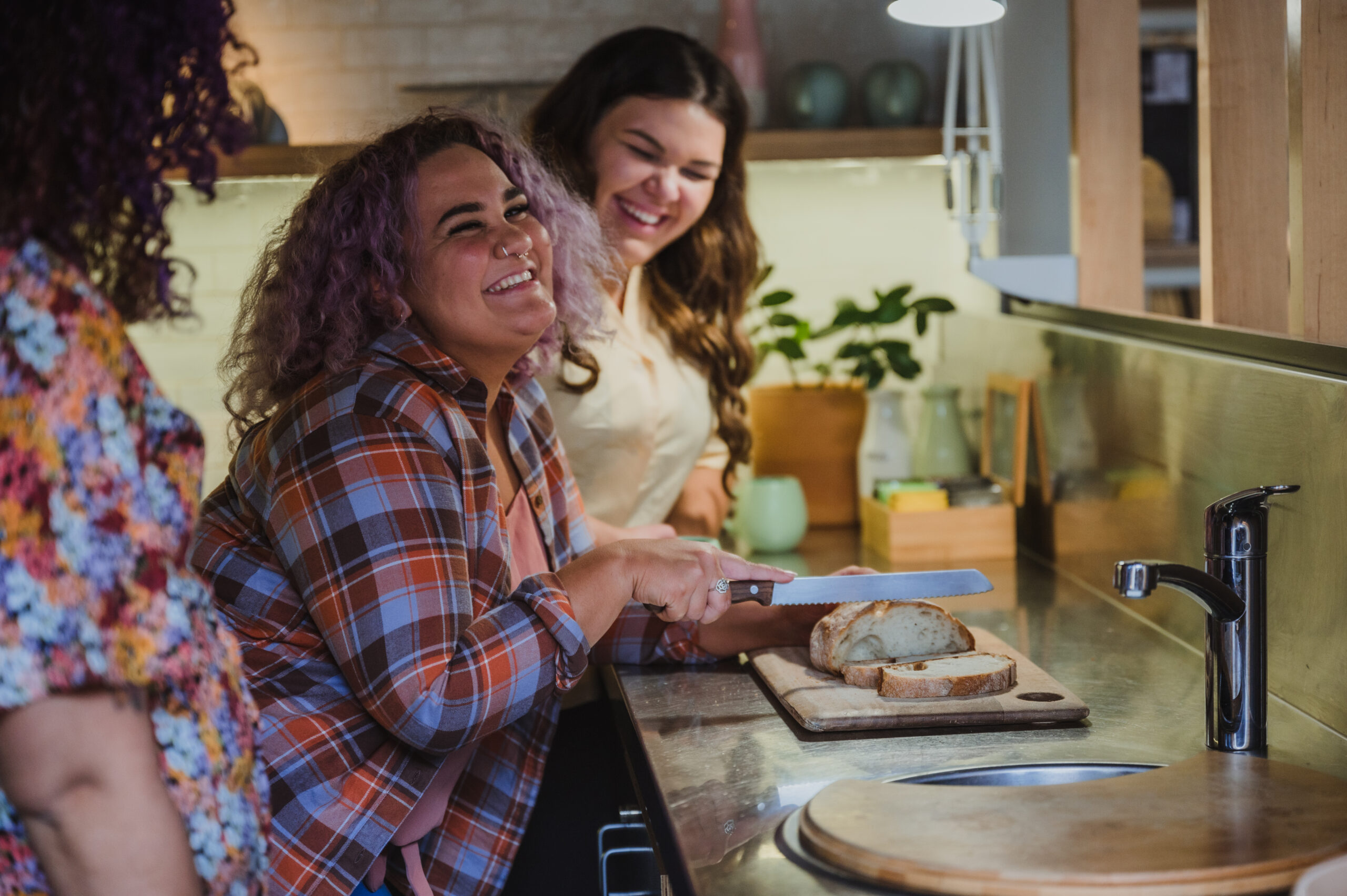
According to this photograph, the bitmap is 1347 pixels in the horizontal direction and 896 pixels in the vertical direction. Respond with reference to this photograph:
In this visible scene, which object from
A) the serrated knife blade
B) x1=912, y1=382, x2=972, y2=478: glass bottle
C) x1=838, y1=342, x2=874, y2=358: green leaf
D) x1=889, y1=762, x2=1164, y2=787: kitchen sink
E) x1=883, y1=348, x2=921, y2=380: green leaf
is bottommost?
x1=889, y1=762, x2=1164, y2=787: kitchen sink

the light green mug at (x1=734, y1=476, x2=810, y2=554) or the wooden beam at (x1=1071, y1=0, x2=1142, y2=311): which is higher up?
the wooden beam at (x1=1071, y1=0, x2=1142, y2=311)

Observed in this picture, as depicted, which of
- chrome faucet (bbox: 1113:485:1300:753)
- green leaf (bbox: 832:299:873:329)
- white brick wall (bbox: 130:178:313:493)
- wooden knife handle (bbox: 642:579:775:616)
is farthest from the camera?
white brick wall (bbox: 130:178:313:493)

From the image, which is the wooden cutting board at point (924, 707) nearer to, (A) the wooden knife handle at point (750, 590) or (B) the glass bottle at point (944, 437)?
(A) the wooden knife handle at point (750, 590)

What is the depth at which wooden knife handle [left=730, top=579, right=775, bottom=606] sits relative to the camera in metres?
1.39

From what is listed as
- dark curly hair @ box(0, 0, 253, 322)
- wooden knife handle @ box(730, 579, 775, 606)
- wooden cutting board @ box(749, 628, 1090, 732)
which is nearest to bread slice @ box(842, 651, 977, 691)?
wooden cutting board @ box(749, 628, 1090, 732)

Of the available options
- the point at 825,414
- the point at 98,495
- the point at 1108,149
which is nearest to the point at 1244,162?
the point at 1108,149

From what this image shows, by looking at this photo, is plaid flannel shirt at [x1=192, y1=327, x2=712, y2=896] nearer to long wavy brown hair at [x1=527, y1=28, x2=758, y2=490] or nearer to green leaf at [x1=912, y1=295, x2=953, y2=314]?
long wavy brown hair at [x1=527, y1=28, x2=758, y2=490]

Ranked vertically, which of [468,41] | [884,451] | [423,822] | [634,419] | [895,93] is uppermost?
[468,41]

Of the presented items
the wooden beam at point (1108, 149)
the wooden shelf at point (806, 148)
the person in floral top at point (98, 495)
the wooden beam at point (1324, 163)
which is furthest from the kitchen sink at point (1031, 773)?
the wooden shelf at point (806, 148)

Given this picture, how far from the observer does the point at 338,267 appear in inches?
54.0

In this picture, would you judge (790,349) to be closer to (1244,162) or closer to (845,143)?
(845,143)

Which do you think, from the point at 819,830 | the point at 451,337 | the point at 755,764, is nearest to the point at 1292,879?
the point at 819,830

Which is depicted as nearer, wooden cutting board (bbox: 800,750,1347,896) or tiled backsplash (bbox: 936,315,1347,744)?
wooden cutting board (bbox: 800,750,1347,896)

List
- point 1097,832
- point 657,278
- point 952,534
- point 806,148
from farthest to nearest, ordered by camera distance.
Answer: point 806,148, point 657,278, point 952,534, point 1097,832
